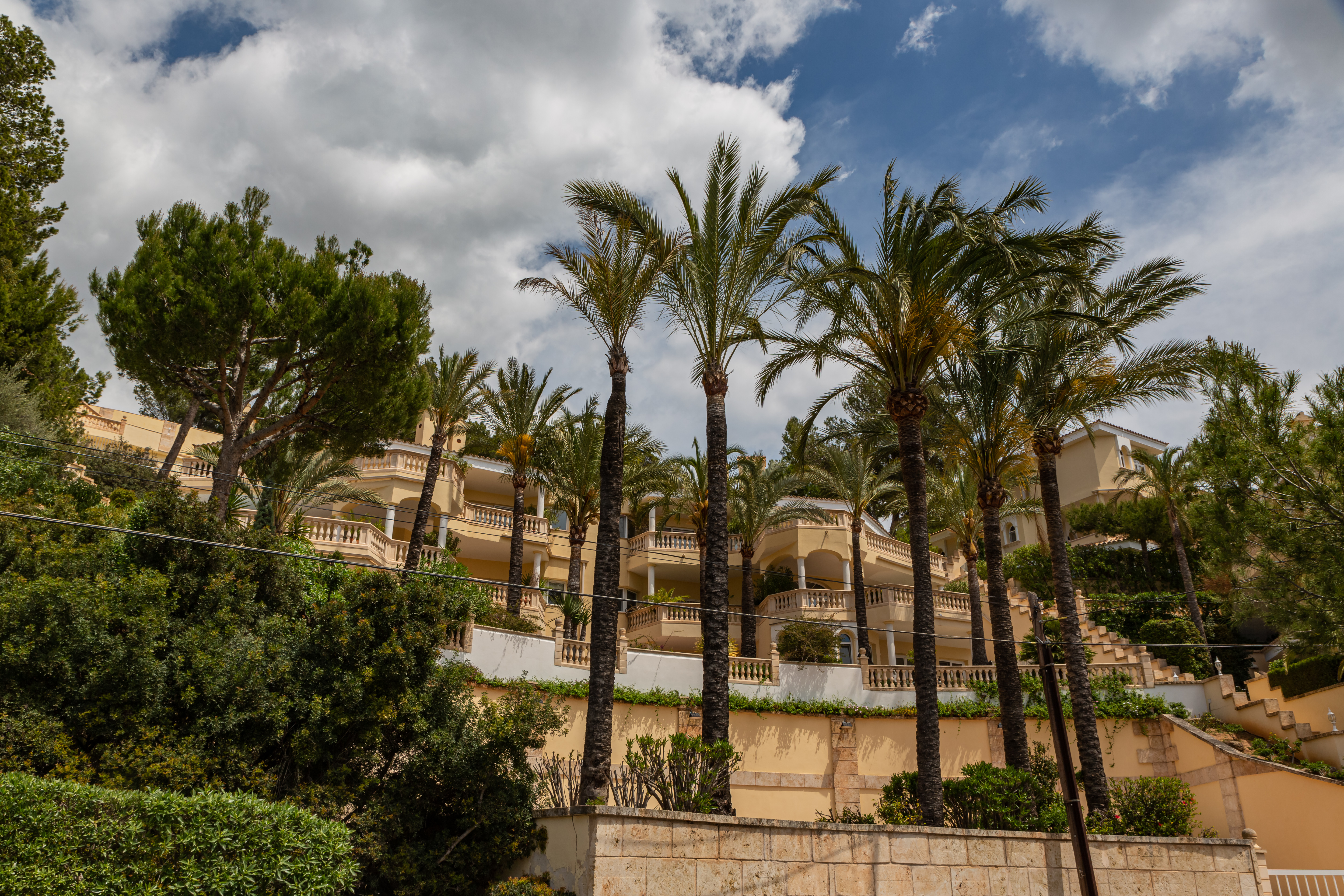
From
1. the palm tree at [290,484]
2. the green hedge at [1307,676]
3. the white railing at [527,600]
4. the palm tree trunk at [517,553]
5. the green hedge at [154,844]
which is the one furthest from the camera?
the white railing at [527,600]

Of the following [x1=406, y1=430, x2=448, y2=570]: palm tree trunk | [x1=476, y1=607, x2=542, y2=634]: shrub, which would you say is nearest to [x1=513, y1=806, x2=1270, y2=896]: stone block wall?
[x1=476, y1=607, x2=542, y2=634]: shrub

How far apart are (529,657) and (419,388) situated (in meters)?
7.78

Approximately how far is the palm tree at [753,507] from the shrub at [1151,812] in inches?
570

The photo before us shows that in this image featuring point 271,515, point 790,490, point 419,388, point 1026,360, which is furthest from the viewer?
point 790,490

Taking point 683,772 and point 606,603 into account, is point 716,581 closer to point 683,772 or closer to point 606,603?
point 606,603

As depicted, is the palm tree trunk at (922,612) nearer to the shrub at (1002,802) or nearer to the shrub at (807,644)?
the shrub at (1002,802)

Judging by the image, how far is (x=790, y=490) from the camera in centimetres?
3222

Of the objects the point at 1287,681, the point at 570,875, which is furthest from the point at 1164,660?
the point at 570,875

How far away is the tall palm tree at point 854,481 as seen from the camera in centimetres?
3050

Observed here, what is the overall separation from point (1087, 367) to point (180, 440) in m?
→ 30.8

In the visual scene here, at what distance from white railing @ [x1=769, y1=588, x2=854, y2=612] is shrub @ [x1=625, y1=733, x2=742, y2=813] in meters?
20.0

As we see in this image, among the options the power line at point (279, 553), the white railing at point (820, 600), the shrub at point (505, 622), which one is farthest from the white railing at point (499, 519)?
the shrub at point (505, 622)

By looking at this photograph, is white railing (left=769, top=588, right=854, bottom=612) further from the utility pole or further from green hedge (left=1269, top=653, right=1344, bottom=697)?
the utility pole

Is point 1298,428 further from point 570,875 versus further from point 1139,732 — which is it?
point 570,875
